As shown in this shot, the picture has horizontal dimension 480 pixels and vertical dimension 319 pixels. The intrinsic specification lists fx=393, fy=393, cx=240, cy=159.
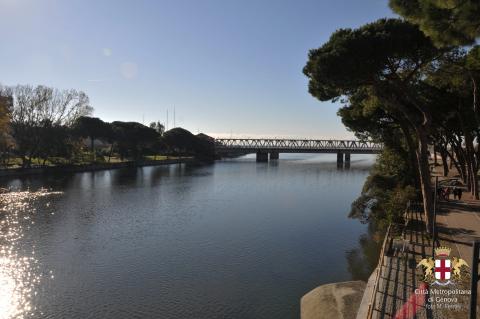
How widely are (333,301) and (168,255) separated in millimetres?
11480

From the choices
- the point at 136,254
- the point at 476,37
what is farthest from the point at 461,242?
the point at 136,254

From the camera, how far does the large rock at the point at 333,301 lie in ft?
45.1

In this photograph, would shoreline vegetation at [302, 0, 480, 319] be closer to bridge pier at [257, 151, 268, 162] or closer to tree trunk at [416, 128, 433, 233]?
tree trunk at [416, 128, 433, 233]

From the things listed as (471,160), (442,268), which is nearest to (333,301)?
(442,268)

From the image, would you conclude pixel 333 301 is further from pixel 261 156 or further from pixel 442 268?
pixel 261 156

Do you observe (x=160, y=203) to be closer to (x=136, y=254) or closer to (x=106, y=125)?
(x=136, y=254)

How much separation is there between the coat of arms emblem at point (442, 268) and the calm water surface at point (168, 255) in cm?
522

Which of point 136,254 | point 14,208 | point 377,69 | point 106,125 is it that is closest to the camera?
point 377,69

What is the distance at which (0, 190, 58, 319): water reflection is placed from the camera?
16.2 m

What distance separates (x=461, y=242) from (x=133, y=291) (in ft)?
49.2

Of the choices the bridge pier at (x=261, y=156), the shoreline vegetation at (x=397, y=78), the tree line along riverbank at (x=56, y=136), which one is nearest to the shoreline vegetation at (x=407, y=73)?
the shoreline vegetation at (x=397, y=78)

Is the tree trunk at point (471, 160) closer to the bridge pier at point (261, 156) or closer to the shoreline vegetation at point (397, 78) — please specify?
the shoreline vegetation at point (397, 78)

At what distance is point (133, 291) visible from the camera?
17.8 metres

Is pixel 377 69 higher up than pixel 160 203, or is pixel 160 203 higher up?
pixel 377 69
